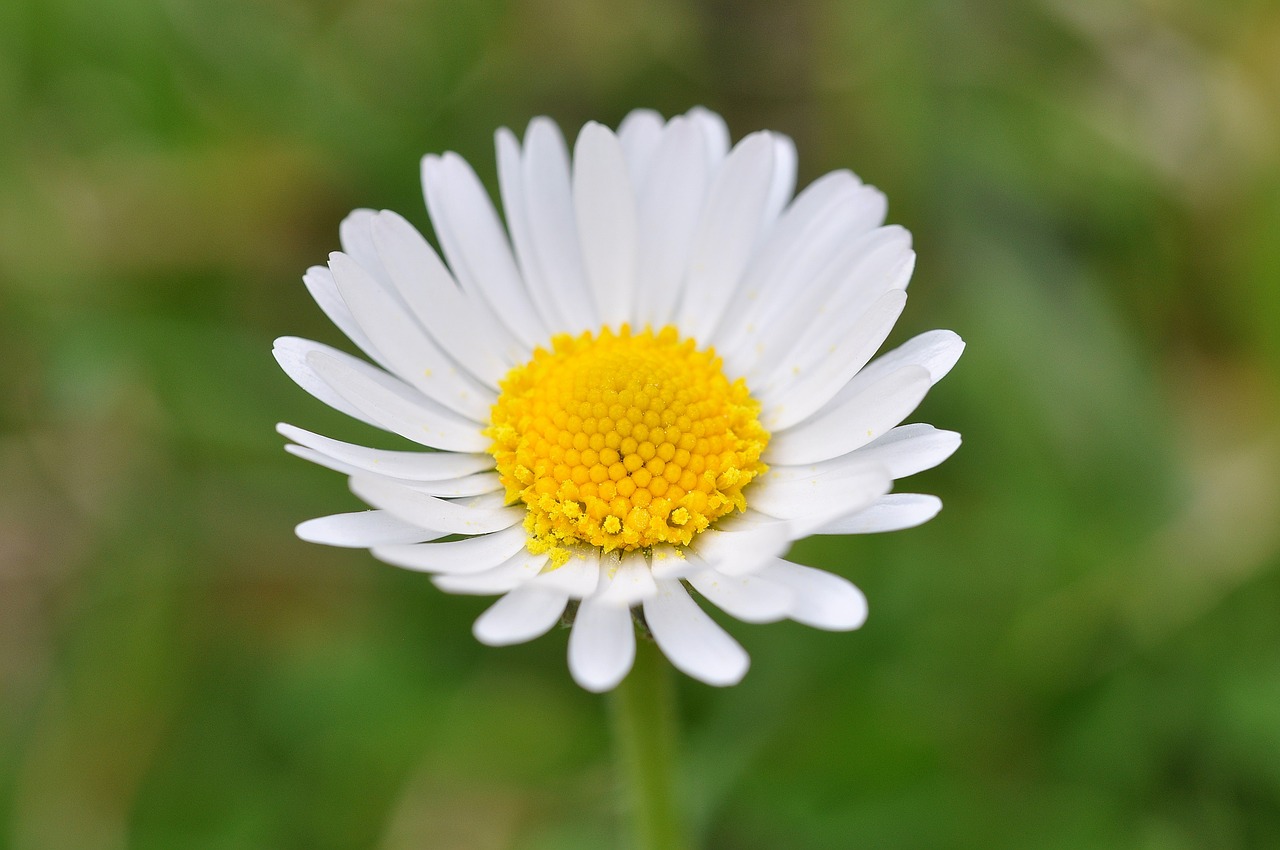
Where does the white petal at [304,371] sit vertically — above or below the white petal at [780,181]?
below

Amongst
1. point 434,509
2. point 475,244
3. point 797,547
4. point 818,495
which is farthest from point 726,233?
point 797,547

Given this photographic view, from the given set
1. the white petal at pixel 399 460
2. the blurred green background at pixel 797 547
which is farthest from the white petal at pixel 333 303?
the blurred green background at pixel 797 547

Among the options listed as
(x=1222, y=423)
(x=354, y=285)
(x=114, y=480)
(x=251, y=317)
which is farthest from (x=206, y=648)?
(x=1222, y=423)

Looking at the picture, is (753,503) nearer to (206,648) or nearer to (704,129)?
(704,129)

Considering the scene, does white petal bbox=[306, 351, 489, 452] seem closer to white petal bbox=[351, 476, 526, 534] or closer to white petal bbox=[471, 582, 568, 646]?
white petal bbox=[351, 476, 526, 534]

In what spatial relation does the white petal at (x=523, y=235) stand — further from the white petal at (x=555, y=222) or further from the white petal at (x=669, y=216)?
the white petal at (x=669, y=216)
